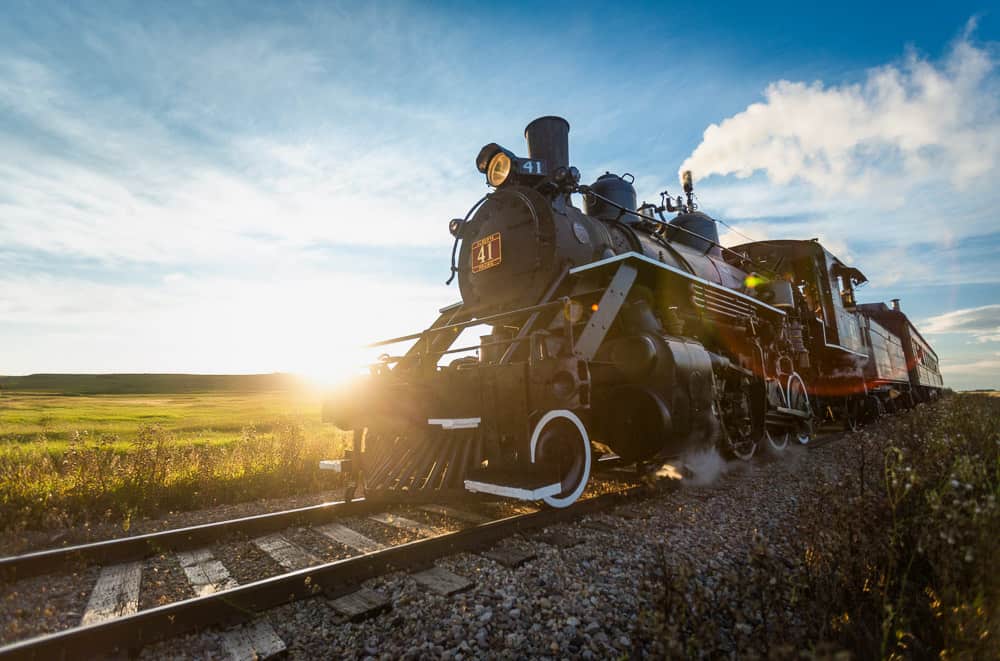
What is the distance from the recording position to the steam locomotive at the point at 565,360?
4.09m

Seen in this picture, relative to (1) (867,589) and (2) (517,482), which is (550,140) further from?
(1) (867,589)

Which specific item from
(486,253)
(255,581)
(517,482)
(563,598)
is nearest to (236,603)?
(255,581)

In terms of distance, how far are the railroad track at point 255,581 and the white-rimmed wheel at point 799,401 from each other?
13.3 ft

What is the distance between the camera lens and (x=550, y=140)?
21.2ft

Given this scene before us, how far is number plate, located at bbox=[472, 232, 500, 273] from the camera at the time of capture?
5.80 m

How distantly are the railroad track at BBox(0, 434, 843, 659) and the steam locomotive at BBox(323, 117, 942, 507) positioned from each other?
1.30ft

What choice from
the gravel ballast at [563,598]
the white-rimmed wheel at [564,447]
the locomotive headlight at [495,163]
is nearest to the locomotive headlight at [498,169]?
the locomotive headlight at [495,163]

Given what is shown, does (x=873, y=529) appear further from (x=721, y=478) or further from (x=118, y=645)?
(x=118, y=645)

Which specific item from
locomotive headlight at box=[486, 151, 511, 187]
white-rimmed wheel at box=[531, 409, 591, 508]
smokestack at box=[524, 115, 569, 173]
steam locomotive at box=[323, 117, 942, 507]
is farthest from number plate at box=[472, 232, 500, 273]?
white-rimmed wheel at box=[531, 409, 591, 508]

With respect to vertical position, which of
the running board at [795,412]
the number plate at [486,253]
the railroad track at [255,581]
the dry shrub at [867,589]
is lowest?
the railroad track at [255,581]

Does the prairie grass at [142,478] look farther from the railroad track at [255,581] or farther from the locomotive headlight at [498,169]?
the locomotive headlight at [498,169]

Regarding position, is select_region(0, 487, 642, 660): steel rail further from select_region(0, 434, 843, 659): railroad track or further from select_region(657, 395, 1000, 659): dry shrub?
select_region(657, 395, 1000, 659): dry shrub

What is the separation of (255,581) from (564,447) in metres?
2.37

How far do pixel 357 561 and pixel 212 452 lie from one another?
566cm
